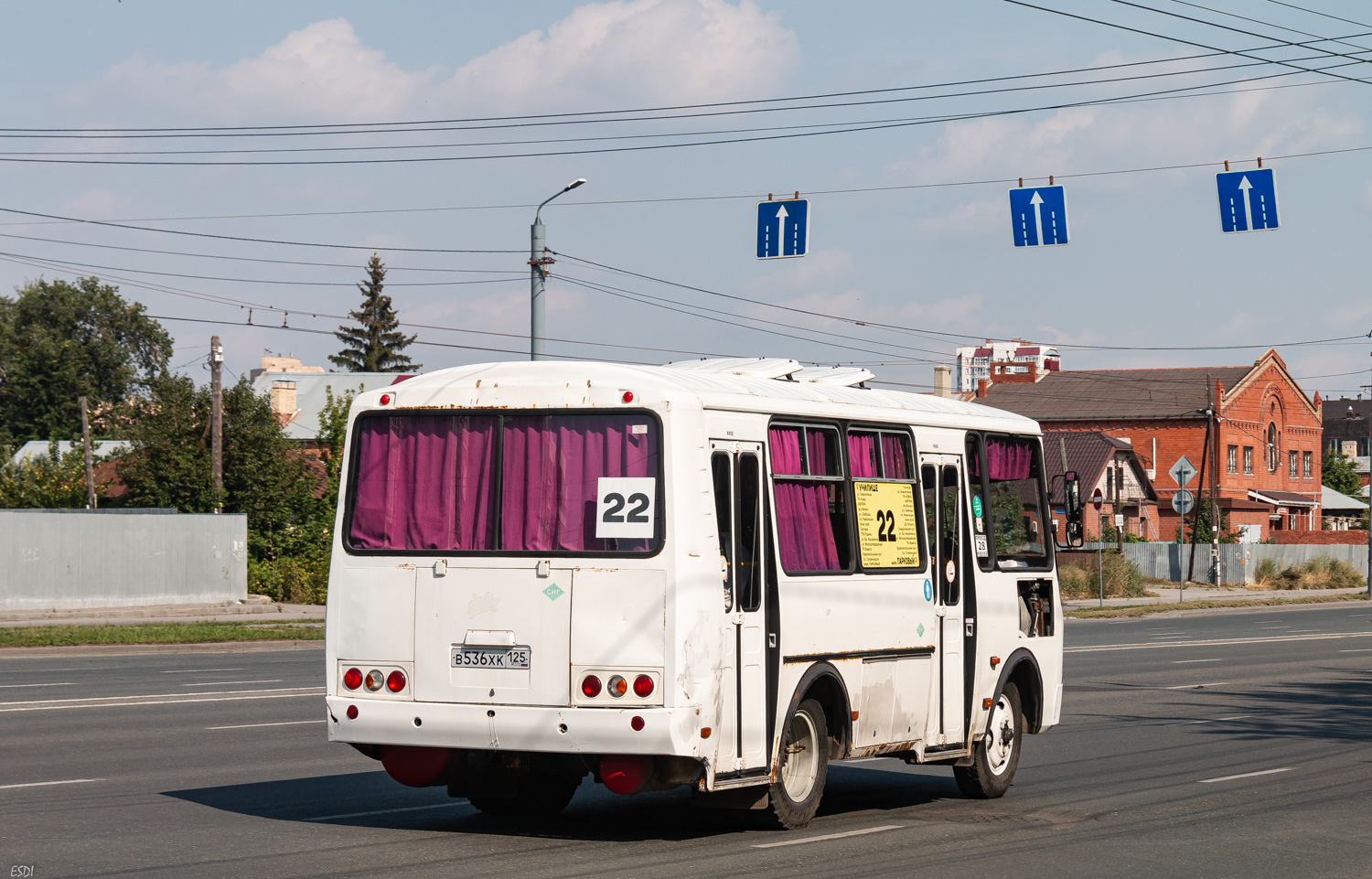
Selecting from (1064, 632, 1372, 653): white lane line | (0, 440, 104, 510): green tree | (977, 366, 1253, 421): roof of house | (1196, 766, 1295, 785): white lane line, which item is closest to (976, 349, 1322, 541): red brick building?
(977, 366, 1253, 421): roof of house

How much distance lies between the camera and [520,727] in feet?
28.9

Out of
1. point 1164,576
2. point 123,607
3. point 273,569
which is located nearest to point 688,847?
point 123,607

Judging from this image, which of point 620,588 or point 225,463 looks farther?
point 225,463

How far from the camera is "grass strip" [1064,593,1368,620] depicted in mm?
41781

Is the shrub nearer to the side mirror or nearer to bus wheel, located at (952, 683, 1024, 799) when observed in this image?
the side mirror

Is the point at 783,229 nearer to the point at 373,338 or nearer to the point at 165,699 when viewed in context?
the point at 165,699

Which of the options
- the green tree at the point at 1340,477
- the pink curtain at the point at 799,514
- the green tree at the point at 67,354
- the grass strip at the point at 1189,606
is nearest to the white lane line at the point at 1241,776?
the pink curtain at the point at 799,514

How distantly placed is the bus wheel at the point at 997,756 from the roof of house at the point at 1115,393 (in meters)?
74.8

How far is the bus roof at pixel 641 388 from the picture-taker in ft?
30.1

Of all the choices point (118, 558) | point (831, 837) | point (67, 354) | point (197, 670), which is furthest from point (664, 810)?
point (67, 354)

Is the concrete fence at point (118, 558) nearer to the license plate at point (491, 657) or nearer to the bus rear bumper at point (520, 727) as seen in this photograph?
the bus rear bumper at point (520, 727)

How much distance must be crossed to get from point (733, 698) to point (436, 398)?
8.05ft

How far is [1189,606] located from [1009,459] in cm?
3659

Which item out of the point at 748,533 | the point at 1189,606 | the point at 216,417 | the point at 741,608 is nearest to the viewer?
the point at 741,608
